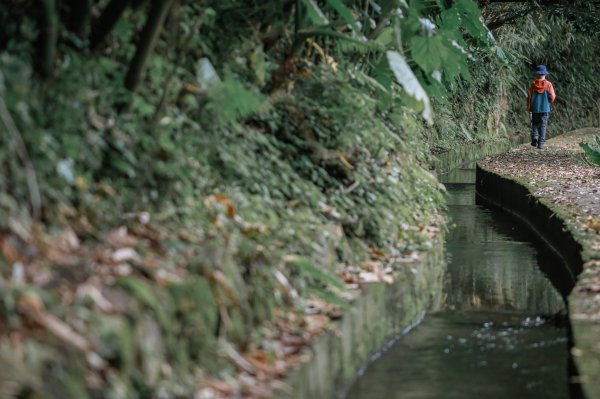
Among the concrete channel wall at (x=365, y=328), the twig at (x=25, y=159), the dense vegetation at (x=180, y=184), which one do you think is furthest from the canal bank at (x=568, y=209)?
the twig at (x=25, y=159)

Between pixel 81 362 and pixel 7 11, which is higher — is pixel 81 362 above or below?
below

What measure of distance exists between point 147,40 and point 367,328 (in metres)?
1.99

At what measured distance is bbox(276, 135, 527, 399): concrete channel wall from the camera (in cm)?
410

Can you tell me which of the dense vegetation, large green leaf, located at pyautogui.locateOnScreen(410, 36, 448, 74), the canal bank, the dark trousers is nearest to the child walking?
the dark trousers

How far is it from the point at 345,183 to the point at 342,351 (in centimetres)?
240

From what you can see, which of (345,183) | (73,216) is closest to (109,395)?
(73,216)

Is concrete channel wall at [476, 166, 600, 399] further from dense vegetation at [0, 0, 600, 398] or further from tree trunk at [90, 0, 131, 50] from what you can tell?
tree trunk at [90, 0, 131, 50]

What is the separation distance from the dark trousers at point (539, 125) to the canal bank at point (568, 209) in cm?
28

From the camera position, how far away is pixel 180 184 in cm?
455

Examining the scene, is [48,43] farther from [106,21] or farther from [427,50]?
[427,50]

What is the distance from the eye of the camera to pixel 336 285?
485cm

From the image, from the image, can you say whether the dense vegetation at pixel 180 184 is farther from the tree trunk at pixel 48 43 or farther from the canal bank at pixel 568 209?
the canal bank at pixel 568 209

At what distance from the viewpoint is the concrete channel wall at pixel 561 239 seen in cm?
429

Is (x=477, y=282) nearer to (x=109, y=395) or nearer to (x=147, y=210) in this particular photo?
(x=147, y=210)
